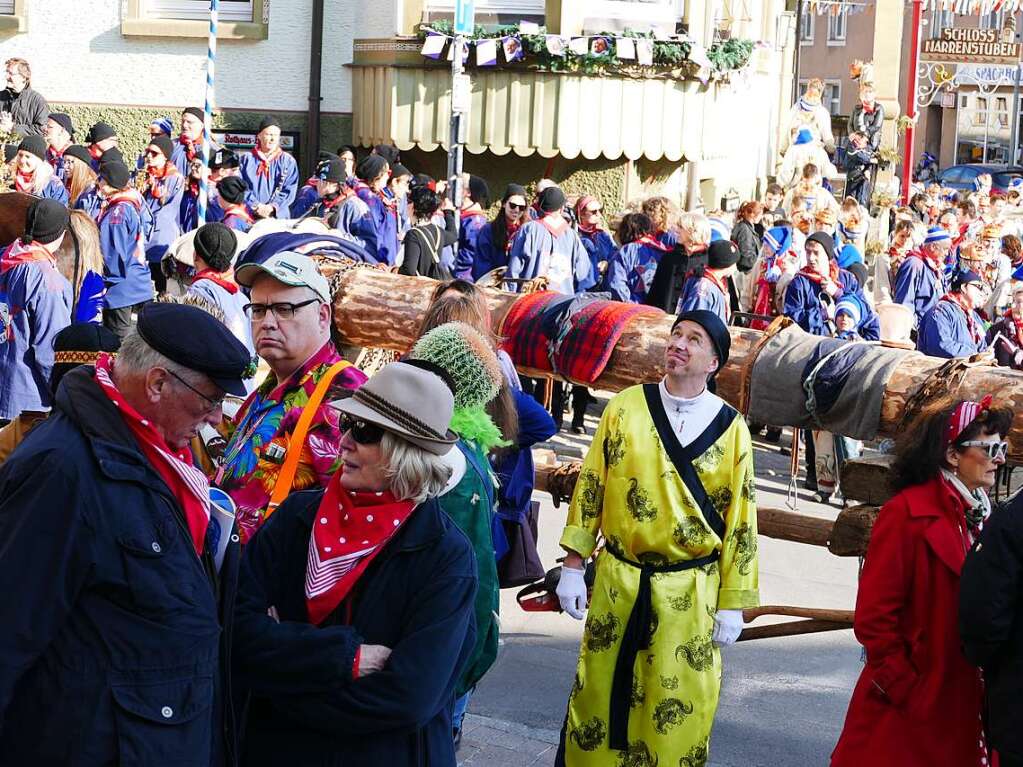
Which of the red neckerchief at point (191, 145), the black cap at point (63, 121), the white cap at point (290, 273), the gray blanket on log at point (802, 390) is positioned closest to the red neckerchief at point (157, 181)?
the red neckerchief at point (191, 145)

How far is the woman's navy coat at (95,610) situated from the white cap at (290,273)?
57.4 inches

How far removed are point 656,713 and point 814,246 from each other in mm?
7144

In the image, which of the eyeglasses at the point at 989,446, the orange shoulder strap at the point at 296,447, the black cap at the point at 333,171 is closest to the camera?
the orange shoulder strap at the point at 296,447

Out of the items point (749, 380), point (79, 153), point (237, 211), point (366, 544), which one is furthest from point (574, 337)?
point (79, 153)

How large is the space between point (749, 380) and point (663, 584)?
1.53 m

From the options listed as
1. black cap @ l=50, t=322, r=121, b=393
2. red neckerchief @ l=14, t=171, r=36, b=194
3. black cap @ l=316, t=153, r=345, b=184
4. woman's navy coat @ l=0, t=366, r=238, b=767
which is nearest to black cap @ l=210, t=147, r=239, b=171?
black cap @ l=316, t=153, r=345, b=184

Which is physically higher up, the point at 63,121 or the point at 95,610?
the point at 63,121

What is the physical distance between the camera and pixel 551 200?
1213 cm

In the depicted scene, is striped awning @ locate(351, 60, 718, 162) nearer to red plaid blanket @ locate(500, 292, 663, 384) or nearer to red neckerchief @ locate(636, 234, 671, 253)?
red neckerchief @ locate(636, 234, 671, 253)

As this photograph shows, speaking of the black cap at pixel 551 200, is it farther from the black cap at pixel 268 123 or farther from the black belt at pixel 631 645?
the black belt at pixel 631 645

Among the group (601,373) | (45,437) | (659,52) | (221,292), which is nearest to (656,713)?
(601,373)

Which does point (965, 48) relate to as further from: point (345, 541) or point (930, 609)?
point (345, 541)

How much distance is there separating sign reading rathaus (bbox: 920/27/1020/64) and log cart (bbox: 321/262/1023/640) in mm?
24342

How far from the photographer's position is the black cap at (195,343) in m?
3.18
